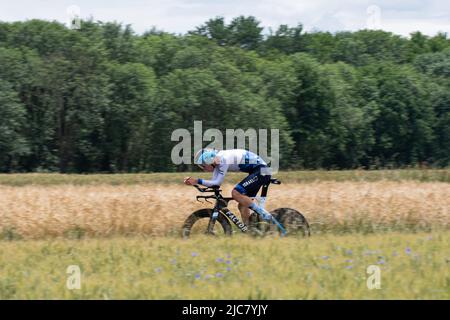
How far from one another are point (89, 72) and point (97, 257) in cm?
5668

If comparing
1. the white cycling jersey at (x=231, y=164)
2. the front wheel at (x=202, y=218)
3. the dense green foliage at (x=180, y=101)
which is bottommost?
the front wheel at (x=202, y=218)

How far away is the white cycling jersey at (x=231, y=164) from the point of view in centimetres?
1391

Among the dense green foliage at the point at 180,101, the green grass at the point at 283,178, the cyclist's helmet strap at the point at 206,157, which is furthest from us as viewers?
the dense green foliage at the point at 180,101

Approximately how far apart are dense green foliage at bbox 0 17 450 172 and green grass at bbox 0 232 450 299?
1904 inches

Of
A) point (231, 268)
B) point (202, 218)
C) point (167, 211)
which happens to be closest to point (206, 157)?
point (202, 218)

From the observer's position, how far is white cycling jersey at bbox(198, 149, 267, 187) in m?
13.9

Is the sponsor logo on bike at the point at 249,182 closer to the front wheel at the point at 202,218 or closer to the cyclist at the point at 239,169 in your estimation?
the cyclist at the point at 239,169

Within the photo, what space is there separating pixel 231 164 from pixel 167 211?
3.60 metres

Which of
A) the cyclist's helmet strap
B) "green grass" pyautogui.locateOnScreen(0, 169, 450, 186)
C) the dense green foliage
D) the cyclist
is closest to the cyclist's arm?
the cyclist

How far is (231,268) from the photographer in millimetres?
10586

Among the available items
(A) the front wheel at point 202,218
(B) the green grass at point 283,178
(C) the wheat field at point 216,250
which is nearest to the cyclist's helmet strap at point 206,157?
(A) the front wheel at point 202,218

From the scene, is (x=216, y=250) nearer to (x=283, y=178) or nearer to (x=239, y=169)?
(x=239, y=169)

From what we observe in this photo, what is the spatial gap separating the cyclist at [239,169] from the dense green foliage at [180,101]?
46571 mm
